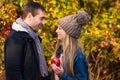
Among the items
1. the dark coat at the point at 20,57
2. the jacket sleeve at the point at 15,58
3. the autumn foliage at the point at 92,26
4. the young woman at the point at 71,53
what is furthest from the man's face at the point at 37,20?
the autumn foliage at the point at 92,26

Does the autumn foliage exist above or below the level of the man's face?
below

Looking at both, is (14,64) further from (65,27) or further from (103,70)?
(103,70)

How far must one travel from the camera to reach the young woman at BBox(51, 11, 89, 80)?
4.48 meters

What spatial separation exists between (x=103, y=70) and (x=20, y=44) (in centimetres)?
372

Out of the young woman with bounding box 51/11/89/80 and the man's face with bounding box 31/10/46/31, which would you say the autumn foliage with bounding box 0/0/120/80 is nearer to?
the young woman with bounding box 51/11/89/80

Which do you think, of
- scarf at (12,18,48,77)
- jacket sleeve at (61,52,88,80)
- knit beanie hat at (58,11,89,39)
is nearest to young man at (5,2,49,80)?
scarf at (12,18,48,77)

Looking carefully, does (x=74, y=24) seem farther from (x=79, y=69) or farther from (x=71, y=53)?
(x=79, y=69)

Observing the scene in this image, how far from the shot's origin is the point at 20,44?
13.5ft

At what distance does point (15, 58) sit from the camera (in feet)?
13.4

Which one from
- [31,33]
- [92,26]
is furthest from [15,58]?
[92,26]

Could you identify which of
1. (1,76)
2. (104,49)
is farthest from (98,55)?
(1,76)

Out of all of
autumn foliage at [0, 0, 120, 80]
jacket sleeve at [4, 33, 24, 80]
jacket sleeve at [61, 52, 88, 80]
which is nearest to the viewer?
jacket sleeve at [4, 33, 24, 80]

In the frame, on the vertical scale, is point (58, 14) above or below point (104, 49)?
above

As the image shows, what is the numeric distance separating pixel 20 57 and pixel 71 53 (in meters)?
0.69
